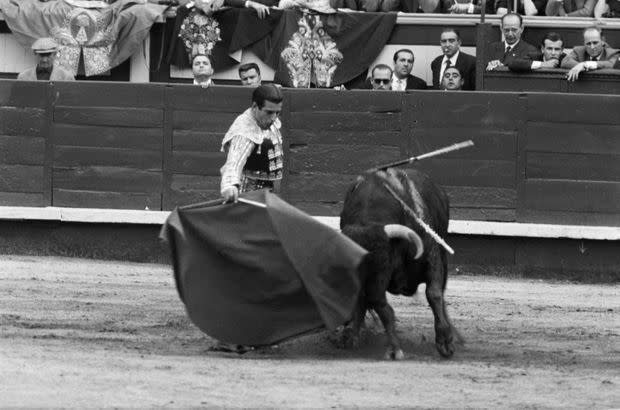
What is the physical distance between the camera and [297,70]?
12383 mm

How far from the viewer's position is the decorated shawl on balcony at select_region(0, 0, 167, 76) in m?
12.5

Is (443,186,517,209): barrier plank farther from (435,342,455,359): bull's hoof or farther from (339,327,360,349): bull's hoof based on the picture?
(435,342,455,359): bull's hoof

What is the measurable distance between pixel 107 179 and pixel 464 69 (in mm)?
2749

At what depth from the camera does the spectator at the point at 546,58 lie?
38.5 feet

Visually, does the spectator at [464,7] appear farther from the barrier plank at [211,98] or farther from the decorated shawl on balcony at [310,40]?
the barrier plank at [211,98]

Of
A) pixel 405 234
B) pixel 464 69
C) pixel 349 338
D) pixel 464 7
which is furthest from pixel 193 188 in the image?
pixel 405 234

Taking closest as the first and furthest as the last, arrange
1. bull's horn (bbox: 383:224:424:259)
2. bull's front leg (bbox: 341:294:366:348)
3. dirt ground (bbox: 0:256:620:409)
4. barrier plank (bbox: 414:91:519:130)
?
dirt ground (bbox: 0:256:620:409) → bull's horn (bbox: 383:224:424:259) → bull's front leg (bbox: 341:294:366:348) → barrier plank (bbox: 414:91:519:130)

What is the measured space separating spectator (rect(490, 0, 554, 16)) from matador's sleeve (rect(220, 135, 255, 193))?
4276mm

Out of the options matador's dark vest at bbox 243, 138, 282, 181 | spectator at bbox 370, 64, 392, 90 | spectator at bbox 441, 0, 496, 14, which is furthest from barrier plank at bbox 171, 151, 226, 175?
matador's dark vest at bbox 243, 138, 282, 181

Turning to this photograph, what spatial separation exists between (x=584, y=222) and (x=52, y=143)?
3936 millimetres

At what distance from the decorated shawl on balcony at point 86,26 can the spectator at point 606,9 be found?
10.5 feet

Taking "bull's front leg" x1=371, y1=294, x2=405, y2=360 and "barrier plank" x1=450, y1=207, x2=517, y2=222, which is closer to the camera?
"bull's front leg" x1=371, y1=294, x2=405, y2=360

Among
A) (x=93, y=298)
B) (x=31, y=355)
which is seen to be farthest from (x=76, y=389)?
(x=93, y=298)

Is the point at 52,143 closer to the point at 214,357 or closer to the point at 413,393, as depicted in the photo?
the point at 214,357
